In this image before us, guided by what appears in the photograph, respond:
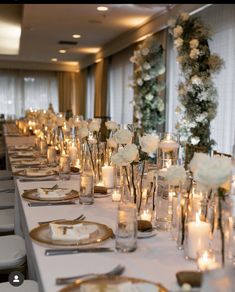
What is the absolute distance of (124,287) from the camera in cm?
117

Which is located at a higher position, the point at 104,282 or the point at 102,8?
the point at 102,8

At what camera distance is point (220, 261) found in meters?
1.30

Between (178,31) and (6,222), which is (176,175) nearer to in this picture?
(6,222)

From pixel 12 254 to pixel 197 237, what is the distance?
3.63 ft

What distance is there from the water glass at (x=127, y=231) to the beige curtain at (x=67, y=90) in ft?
47.4

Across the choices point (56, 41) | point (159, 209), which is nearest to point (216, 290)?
point (159, 209)

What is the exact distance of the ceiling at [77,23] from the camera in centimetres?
625

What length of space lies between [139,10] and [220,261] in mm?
5645

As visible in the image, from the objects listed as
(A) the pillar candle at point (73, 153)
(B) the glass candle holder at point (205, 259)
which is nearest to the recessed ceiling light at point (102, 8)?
(A) the pillar candle at point (73, 153)

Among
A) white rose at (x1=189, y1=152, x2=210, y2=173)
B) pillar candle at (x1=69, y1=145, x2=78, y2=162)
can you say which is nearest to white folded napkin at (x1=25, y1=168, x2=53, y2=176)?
pillar candle at (x1=69, y1=145, x2=78, y2=162)

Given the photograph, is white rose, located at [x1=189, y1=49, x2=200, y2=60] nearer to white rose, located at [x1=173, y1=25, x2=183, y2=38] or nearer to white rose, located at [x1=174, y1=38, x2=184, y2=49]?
white rose, located at [x1=174, y1=38, x2=184, y2=49]

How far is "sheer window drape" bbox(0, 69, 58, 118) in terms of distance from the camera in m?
15.4

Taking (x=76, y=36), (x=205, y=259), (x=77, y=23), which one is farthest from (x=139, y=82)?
(x=205, y=259)

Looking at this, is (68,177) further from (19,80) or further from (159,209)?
(19,80)
